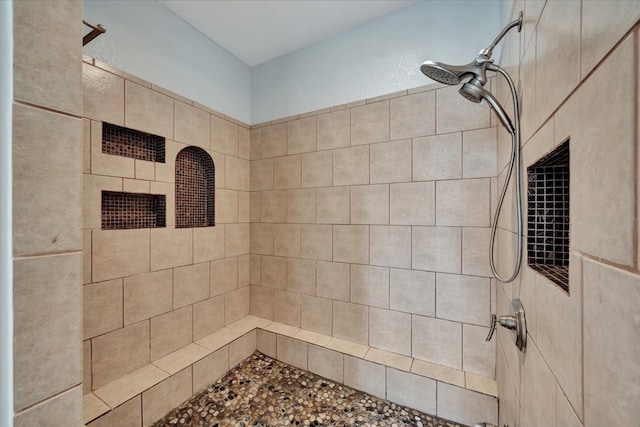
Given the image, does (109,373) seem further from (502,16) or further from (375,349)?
(502,16)

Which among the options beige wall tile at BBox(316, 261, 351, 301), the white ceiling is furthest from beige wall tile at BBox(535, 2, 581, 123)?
beige wall tile at BBox(316, 261, 351, 301)

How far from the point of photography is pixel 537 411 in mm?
696

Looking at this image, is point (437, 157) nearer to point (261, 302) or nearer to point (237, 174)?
point (237, 174)

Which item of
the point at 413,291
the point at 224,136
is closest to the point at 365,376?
the point at 413,291

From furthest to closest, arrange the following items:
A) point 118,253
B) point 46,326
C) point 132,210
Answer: point 132,210
point 118,253
point 46,326

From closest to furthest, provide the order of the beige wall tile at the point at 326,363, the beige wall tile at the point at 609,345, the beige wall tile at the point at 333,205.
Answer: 1. the beige wall tile at the point at 609,345
2. the beige wall tile at the point at 326,363
3. the beige wall tile at the point at 333,205

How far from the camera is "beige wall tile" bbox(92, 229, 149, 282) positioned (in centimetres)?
138

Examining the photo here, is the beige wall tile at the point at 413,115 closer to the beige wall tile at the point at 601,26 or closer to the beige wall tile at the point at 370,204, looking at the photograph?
the beige wall tile at the point at 370,204

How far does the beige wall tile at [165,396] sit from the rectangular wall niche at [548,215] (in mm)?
1972

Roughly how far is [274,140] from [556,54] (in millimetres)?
1933

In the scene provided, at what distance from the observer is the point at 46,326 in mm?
462

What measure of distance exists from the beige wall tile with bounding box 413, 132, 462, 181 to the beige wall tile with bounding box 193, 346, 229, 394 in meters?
1.91

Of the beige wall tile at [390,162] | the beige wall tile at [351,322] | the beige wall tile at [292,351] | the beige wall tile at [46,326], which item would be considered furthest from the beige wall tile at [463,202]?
the beige wall tile at [46,326]

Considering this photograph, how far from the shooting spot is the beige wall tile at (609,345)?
1.03 feet
